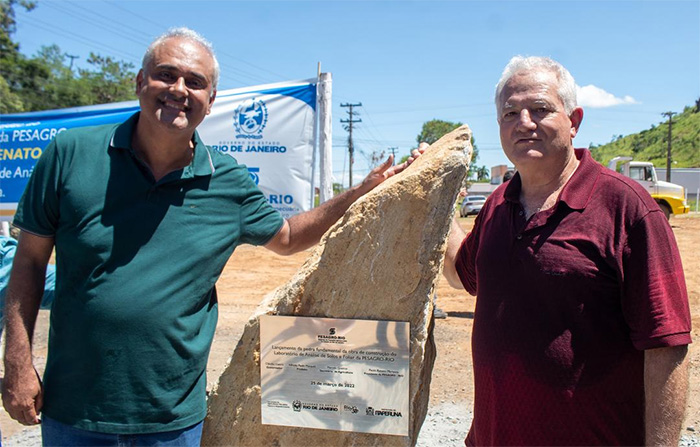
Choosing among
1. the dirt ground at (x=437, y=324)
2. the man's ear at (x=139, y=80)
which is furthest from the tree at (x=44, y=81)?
the man's ear at (x=139, y=80)

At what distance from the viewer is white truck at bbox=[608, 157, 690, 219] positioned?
18616 millimetres

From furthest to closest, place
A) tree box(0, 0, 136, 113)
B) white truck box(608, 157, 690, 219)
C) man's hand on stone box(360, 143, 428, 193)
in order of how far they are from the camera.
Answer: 1. tree box(0, 0, 136, 113)
2. white truck box(608, 157, 690, 219)
3. man's hand on stone box(360, 143, 428, 193)

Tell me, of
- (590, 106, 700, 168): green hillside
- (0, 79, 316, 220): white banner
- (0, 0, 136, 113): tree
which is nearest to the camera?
(0, 79, 316, 220): white banner

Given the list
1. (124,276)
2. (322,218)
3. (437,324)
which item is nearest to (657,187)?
(437,324)

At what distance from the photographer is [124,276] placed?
1983 millimetres

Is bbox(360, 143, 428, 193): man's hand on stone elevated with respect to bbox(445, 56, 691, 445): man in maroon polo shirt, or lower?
elevated

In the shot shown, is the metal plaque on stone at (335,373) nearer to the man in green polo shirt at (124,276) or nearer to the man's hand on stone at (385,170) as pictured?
the man in green polo shirt at (124,276)

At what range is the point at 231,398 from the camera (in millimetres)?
2506

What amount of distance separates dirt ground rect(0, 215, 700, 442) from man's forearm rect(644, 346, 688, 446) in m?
2.45

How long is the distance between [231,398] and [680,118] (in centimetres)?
9767

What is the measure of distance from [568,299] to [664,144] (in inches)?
3111

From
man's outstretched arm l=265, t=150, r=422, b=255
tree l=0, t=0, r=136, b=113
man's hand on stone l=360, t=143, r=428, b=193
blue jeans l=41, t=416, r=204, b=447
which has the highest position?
tree l=0, t=0, r=136, b=113

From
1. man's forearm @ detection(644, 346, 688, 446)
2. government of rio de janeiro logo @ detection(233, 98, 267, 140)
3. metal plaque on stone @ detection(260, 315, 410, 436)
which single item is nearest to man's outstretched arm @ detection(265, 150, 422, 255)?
metal plaque on stone @ detection(260, 315, 410, 436)

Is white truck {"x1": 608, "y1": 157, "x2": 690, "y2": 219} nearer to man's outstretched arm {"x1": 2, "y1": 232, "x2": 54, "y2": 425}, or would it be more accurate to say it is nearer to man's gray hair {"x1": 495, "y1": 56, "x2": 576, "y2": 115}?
man's gray hair {"x1": 495, "y1": 56, "x2": 576, "y2": 115}
